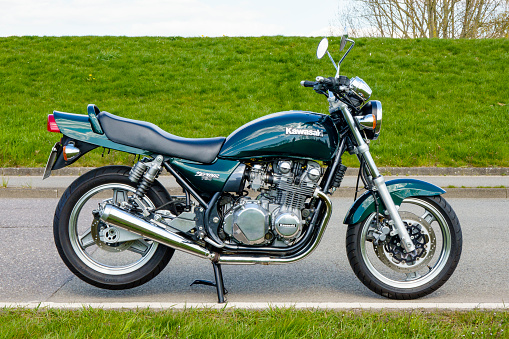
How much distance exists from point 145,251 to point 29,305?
896mm

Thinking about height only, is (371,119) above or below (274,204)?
above

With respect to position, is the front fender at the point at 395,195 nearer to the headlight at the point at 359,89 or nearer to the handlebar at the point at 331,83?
the headlight at the point at 359,89

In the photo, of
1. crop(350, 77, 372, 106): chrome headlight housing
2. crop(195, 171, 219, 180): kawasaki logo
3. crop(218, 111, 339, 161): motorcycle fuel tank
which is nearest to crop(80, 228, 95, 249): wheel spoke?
crop(195, 171, 219, 180): kawasaki logo

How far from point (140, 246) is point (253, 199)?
0.97m

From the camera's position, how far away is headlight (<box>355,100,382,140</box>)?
11.4 feet

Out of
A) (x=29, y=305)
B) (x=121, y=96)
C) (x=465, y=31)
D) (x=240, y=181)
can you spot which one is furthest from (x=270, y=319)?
(x=465, y=31)

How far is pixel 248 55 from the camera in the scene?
60.3 ft

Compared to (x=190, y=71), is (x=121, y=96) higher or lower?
lower

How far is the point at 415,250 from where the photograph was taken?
3586 millimetres

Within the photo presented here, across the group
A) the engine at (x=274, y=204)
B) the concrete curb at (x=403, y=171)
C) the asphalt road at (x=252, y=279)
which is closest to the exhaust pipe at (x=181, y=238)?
the engine at (x=274, y=204)

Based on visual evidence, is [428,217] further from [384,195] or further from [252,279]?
[252,279]

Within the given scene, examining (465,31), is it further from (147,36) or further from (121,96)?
(121,96)

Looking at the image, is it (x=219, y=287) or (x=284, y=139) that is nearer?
(x=284, y=139)

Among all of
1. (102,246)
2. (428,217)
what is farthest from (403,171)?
(102,246)
